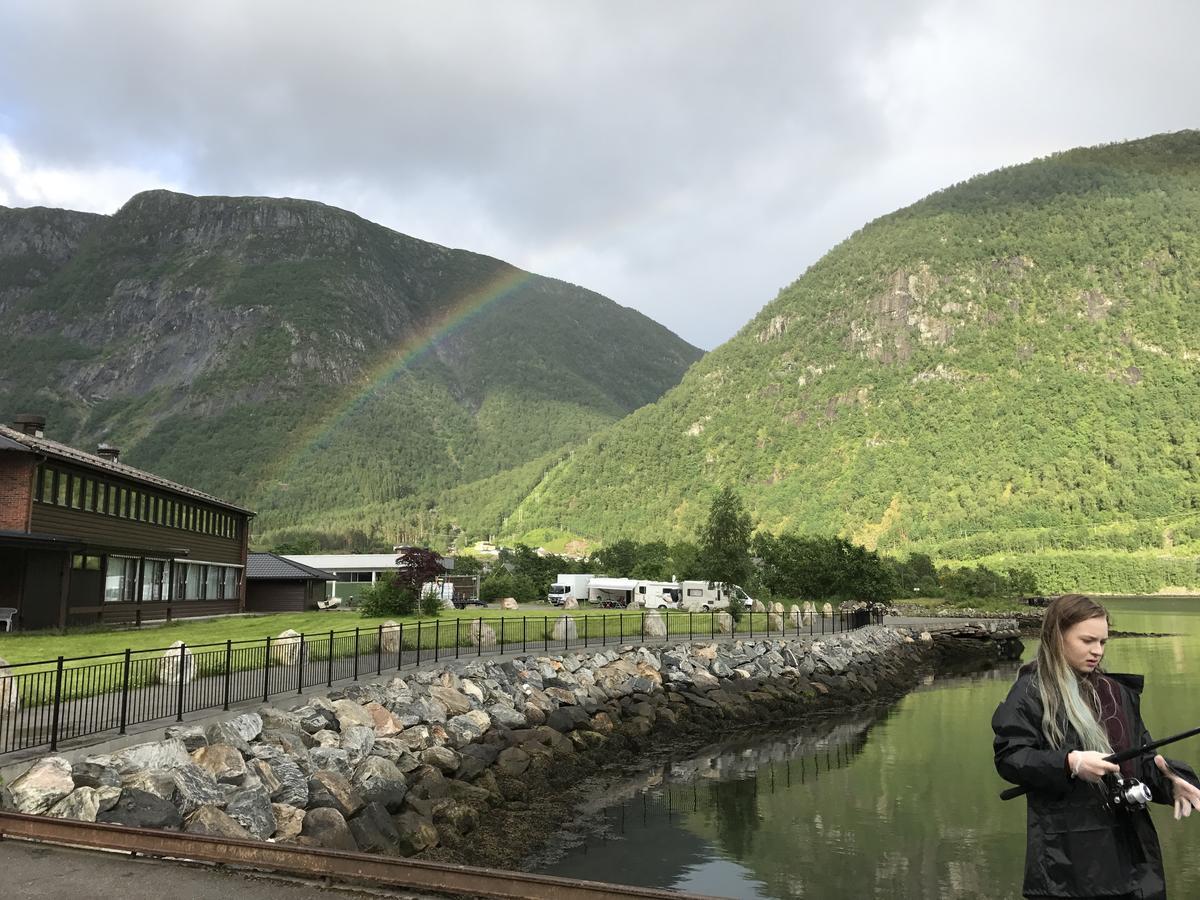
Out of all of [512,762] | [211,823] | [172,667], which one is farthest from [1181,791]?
[172,667]

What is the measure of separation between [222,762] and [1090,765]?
504 inches

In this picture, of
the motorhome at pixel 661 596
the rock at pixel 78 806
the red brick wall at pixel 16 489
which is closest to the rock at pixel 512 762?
the rock at pixel 78 806

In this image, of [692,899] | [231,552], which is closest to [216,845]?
[692,899]

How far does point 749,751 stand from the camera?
85.3ft

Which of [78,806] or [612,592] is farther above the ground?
[612,592]

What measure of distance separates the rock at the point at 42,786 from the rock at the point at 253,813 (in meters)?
2.18

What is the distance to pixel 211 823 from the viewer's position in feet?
36.3

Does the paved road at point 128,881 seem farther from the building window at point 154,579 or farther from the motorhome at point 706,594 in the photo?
the motorhome at point 706,594

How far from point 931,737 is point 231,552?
134 feet

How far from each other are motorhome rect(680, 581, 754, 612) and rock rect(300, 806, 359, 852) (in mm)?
45993

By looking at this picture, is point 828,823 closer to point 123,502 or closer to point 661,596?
point 123,502

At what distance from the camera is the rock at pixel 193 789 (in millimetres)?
11680

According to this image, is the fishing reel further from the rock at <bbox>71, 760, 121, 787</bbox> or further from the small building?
the small building

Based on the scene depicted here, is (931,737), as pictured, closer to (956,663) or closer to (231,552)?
(956,663)
